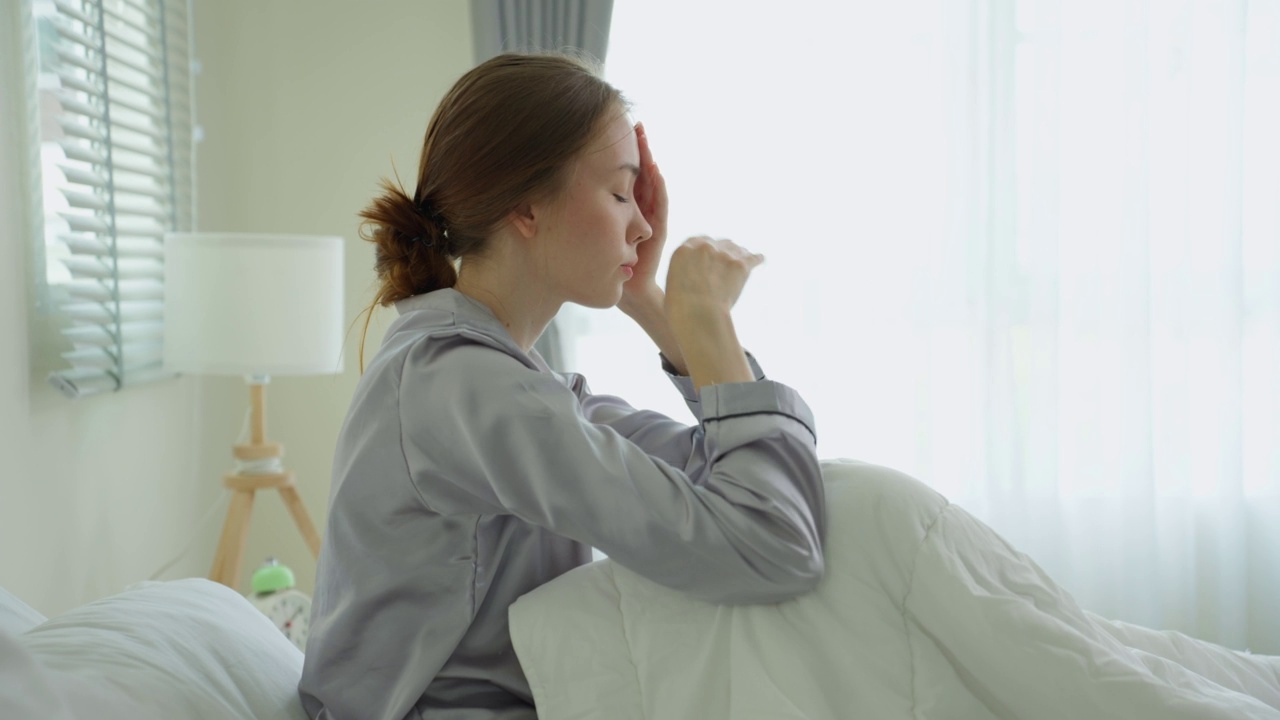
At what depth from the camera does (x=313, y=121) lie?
3.19 meters

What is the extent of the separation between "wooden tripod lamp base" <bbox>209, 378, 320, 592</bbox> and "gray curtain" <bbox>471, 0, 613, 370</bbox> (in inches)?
31.7

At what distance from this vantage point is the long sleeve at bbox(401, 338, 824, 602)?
39.9 inches

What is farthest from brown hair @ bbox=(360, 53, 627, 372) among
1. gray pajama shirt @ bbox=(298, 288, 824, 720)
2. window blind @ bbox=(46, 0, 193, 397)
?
window blind @ bbox=(46, 0, 193, 397)

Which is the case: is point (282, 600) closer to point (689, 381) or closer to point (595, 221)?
point (689, 381)

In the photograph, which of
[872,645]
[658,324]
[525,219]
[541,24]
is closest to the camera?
[872,645]

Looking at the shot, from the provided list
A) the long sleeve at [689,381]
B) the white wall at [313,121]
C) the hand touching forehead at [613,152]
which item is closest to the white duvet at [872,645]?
the long sleeve at [689,381]

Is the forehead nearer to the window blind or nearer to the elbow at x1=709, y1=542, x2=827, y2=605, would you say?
the elbow at x1=709, y1=542, x2=827, y2=605

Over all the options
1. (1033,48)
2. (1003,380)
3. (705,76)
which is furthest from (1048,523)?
(705,76)

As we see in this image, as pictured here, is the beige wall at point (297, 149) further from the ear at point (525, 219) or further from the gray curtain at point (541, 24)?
the ear at point (525, 219)

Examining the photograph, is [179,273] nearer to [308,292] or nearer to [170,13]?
[308,292]

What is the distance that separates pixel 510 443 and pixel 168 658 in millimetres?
400

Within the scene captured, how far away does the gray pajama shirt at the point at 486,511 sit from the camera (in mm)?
1018

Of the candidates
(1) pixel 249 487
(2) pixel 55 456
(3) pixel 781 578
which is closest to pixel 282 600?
(1) pixel 249 487

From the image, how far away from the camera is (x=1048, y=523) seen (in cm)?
317
